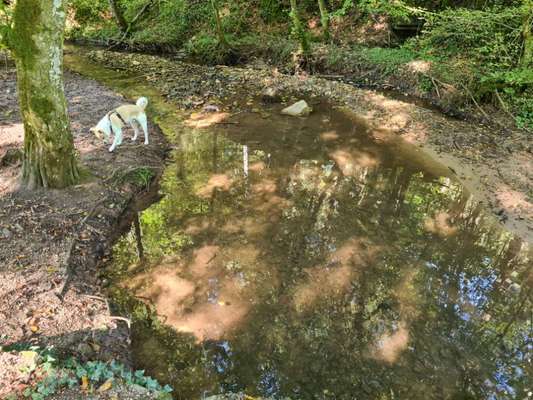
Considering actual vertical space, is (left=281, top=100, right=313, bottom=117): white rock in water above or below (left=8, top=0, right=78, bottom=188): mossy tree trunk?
below

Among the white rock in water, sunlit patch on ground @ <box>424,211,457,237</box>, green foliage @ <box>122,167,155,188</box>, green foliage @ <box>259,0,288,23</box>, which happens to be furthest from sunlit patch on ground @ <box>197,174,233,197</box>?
green foliage @ <box>259,0,288,23</box>

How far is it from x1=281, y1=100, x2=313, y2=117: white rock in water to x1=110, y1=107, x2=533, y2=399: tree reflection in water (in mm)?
2941

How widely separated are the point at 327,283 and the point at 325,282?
0.03 meters

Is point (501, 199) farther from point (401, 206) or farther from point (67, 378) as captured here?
point (67, 378)

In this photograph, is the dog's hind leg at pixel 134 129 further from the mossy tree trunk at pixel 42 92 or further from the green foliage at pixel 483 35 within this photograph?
the green foliage at pixel 483 35

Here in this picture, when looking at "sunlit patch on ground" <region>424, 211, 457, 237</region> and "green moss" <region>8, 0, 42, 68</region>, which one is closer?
"green moss" <region>8, 0, 42, 68</region>

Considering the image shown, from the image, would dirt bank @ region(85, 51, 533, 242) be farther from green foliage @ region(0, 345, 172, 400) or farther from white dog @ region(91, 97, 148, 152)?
green foliage @ region(0, 345, 172, 400)

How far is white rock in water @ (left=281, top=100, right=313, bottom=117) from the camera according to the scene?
39.3ft

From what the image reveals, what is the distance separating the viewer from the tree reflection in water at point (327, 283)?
4.85 metres

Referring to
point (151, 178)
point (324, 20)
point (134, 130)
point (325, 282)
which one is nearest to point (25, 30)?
point (151, 178)

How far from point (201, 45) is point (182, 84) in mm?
5091

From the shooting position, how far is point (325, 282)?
614cm

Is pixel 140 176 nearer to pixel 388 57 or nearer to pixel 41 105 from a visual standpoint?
pixel 41 105

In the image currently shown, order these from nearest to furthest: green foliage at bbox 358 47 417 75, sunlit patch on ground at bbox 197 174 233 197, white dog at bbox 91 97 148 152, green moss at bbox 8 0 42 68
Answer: green moss at bbox 8 0 42 68, white dog at bbox 91 97 148 152, sunlit patch on ground at bbox 197 174 233 197, green foliage at bbox 358 47 417 75
